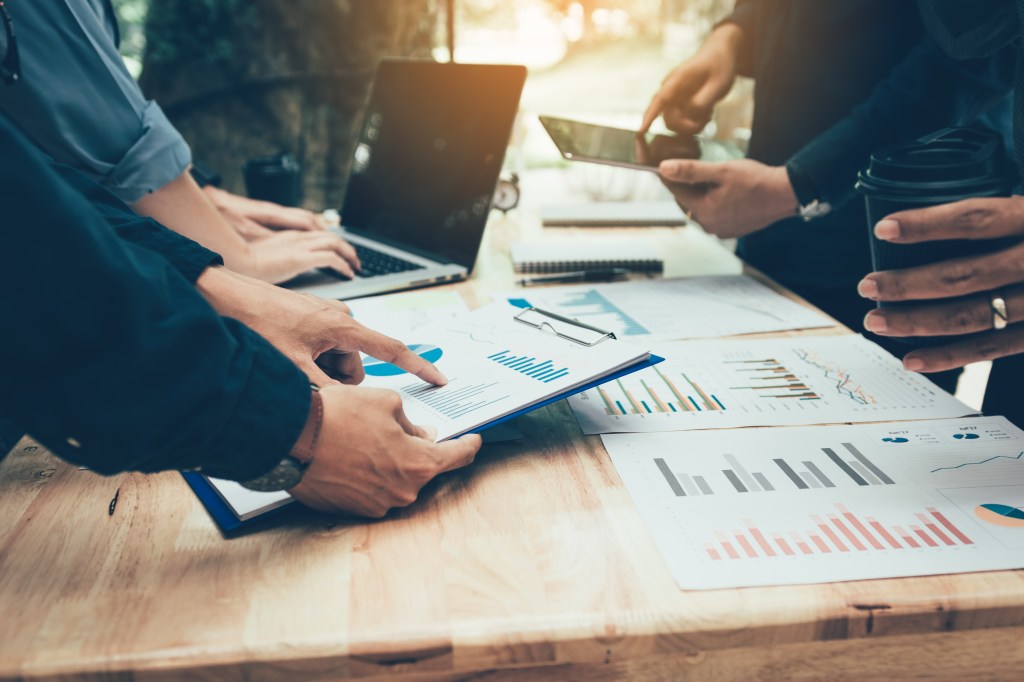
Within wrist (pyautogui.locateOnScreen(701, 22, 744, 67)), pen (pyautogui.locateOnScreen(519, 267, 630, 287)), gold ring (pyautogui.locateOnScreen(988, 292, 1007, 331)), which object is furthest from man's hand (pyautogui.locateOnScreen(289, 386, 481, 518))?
wrist (pyautogui.locateOnScreen(701, 22, 744, 67))

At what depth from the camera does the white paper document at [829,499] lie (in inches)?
21.3

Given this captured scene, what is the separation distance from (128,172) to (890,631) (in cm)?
105

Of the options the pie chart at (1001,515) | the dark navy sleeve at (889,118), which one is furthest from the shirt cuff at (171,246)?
the dark navy sleeve at (889,118)

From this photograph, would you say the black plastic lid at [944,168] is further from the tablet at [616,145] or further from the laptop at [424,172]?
the laptop at [424,172]

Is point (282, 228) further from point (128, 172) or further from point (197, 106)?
point (197, 106)

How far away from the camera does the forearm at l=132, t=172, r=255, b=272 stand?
3.42 feet

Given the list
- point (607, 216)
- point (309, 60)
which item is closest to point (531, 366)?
point (607, 216)

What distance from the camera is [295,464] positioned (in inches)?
22.4

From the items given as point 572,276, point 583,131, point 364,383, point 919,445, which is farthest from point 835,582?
point 583,131

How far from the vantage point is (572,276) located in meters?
1.26

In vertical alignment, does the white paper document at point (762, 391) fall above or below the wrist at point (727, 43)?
A: below

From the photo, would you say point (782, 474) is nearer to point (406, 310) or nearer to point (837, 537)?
point (837, 537)

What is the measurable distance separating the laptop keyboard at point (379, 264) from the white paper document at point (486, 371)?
1.20 feet

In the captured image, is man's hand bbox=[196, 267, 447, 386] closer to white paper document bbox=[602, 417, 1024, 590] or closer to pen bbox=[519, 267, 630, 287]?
white paper document bbox=[602, 417, 1024, 590]
